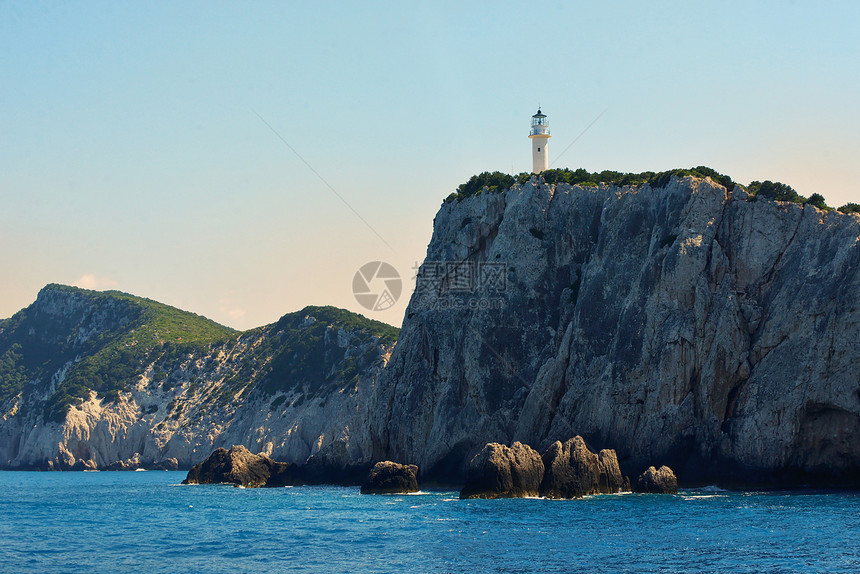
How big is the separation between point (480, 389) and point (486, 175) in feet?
65.6

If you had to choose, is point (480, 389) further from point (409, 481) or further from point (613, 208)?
point (613, 208)

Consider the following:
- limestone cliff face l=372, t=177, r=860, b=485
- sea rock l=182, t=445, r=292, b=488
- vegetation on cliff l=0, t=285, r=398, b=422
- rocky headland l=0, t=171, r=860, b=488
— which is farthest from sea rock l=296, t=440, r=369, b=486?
vegetation on cliff l=0, t=285, r=398, b=422

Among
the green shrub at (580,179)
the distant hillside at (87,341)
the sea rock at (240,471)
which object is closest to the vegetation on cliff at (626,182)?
the green shrub at (580,179)

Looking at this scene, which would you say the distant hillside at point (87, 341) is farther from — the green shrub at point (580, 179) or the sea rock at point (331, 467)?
the green shrub at point (580, 179)

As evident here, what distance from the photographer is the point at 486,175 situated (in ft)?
245

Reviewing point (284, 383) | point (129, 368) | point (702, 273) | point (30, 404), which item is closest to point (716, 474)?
point (702, 273)

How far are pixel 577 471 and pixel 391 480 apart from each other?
13.0 metres

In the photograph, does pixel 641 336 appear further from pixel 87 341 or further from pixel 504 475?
pixel 87 341

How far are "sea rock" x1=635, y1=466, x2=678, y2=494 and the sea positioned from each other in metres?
1.28

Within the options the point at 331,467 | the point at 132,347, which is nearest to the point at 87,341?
the point at 132,347

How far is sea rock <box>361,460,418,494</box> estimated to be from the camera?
191 ft

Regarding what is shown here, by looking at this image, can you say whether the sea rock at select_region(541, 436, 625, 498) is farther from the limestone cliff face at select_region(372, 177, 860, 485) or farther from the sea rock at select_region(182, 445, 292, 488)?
the sea rock at select_region(182, 445, 292, 488)

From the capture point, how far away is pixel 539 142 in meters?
75.8

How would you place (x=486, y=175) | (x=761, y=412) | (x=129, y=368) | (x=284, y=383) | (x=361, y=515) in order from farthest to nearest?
(x=129, y=368), (x=284, y=383), (x=486, y=175), (x=761, y=412), (x=361, y=515)
